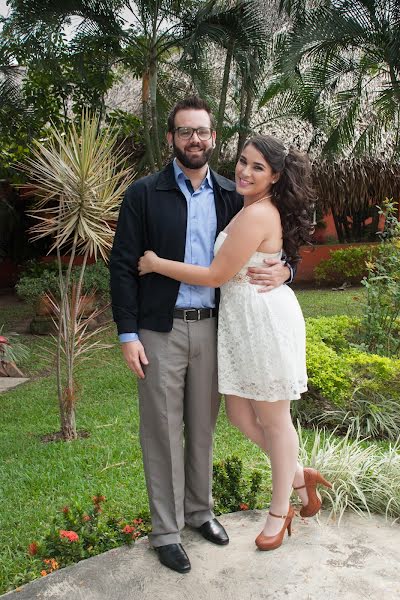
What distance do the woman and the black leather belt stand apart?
7 centimetres

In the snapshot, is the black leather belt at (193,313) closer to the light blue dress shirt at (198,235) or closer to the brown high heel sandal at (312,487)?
the light blue dress shirt at (198,235)

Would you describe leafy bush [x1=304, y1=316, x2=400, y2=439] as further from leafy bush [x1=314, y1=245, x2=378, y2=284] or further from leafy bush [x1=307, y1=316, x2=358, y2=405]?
leafy bush [x1=314, y1=245, x2=378, y2=284]

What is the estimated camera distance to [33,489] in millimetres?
4223

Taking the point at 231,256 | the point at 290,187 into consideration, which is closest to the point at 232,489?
the point at 231,256

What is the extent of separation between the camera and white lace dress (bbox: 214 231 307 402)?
2986 millimetres

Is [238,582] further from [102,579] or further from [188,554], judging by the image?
[102,579]

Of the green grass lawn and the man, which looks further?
the green grass lawn

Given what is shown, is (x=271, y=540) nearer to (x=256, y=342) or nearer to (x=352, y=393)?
(x=256, y=342)

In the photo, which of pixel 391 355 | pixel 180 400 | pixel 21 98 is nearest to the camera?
pixel 180 400

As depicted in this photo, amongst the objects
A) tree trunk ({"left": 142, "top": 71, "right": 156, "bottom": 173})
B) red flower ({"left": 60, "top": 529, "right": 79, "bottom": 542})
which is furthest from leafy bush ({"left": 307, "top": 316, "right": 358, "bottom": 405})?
tree trunk ({"left": 142, "top": 71, "right": 156, "bottom": 173})

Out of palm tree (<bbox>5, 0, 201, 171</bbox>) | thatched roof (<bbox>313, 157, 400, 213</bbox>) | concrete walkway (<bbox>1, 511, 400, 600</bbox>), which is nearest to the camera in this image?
concrete walkway (<bbox>1, 511, 400, 600</bbox>)

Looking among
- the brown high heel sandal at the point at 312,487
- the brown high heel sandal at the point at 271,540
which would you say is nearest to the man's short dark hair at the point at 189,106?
the brown high heel sandal at the point at 312,487

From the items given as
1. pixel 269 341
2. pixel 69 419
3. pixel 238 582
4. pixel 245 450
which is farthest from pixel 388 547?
pixel 69 419

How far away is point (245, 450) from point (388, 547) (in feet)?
5.36
